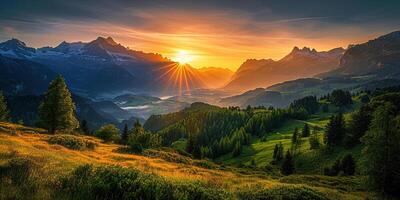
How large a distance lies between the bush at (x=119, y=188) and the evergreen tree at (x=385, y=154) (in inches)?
1365

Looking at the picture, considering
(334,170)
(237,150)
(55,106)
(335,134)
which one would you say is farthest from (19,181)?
(237,150)

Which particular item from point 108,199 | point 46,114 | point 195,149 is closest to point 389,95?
point 195,149

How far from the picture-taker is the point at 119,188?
13.0 metres

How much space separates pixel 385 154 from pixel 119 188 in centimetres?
3991

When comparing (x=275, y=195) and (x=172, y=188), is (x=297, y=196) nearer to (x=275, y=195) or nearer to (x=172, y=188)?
(x=275, y=195)

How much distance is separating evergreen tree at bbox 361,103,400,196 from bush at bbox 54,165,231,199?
3467 centimetres

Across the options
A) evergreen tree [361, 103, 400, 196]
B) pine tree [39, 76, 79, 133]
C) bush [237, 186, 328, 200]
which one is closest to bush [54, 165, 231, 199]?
bush [237, 186, 328, 200]

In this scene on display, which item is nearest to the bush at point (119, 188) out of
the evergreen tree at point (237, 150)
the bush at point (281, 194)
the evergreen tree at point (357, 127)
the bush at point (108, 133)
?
the bush at point (281, 194)

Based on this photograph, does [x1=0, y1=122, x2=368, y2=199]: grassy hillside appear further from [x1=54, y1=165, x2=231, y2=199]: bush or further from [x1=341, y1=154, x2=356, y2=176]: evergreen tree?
[x1=341, y1=154, x2=356, y2=176]: evergreen tree

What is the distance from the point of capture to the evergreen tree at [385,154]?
138 ft

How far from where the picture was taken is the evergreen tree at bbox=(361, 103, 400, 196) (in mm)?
42062

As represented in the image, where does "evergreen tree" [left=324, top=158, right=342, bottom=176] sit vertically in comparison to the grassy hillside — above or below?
below

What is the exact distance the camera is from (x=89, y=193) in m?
12.0

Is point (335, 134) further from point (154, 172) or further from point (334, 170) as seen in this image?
point (154, 172)
